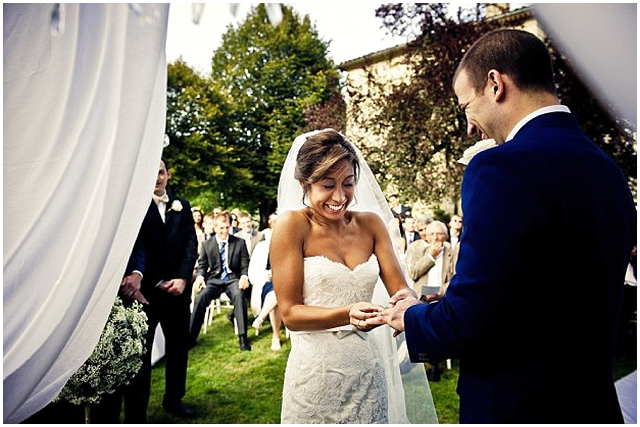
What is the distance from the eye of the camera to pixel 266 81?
27484 mm

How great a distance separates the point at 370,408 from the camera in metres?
2.68

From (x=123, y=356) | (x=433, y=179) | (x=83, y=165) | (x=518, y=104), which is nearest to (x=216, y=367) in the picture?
(x=123, y=356)

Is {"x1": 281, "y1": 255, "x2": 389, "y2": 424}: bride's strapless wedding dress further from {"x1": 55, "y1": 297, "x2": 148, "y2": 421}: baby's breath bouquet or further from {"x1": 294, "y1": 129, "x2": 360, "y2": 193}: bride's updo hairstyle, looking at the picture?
{"x1": 55, "y1": 297, "x2": 148, "y2": 421}: baby's breath bouquet

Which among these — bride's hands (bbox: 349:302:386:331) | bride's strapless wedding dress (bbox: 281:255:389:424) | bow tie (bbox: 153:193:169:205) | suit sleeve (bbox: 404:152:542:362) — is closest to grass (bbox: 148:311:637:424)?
bow tie (bbox: 153:193:169:205)

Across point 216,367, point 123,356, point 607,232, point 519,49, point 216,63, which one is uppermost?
point 216,63

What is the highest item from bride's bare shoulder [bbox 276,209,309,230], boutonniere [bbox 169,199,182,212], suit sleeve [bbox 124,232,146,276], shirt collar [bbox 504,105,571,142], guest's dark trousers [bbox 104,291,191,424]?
boutonniere [bbox 169,199,182,212]

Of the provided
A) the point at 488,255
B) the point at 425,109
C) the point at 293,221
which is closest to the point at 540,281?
the point at 488,255

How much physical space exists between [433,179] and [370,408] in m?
10.1

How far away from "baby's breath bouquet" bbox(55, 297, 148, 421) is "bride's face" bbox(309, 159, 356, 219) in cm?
142

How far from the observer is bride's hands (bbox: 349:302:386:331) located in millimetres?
2201

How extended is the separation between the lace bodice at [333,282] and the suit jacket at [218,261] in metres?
5.53

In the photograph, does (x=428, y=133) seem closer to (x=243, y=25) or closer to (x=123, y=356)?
(x=123, y=356)

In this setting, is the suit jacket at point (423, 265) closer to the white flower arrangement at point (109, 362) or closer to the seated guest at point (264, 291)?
the seated guest at point (264, 291)

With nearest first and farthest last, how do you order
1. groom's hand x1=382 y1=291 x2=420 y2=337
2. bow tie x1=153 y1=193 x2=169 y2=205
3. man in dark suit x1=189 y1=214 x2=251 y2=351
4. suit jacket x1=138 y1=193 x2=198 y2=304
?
groom's hand x1=382 y1=291 x2=420 y2=337
suit jacket x1=138 y1=193 x2=198 y2=304
bow tie x1=153 y1=193 x2=169 y2=205
man in dark suit x1=189 y1=214 x2=251 y2=351
